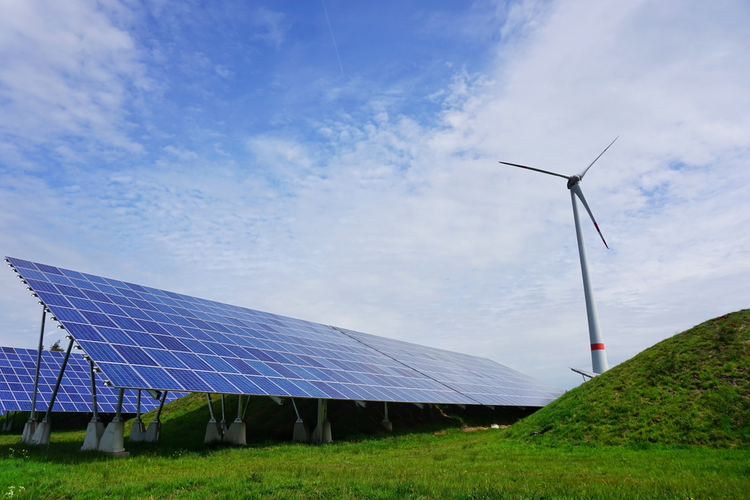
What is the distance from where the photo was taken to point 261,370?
1133 inches

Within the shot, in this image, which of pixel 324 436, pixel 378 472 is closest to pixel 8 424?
pixel 324 436

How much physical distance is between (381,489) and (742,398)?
25.9 meters

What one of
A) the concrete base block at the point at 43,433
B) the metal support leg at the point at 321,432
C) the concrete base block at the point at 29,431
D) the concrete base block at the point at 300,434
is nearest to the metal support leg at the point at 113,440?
the concrete base block at the point at 43,433

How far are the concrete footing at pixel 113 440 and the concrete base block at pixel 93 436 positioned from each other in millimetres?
695

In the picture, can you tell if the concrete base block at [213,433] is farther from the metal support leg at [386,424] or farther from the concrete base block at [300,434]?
the metal support leg at [386,424]

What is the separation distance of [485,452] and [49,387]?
1732 inches

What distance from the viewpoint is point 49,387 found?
156 ft

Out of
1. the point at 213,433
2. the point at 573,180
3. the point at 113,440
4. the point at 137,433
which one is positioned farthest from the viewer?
the point at 573,180

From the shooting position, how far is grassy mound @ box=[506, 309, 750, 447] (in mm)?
26977

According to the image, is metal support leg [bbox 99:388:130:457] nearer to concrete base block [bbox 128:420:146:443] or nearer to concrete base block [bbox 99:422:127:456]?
concrete base block [bbox 99:422:127:456]

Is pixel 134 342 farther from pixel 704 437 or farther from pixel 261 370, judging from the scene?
pixel 704 437

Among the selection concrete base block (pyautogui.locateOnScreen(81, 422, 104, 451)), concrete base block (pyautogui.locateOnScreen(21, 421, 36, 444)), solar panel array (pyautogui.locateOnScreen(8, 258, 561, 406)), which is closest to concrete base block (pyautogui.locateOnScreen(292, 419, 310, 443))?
solar panel array (pyautogui.locateOnScreen(8, 258, 561, 406))

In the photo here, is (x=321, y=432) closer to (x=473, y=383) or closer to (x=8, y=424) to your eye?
(x=473, y=383)

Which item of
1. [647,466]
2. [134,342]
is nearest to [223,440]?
[134,342]
